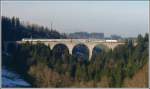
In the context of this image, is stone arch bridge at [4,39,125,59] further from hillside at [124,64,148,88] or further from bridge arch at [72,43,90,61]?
hillside at [124,64,148,88]

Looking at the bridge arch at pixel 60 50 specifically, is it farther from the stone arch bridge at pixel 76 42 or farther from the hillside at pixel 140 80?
the hillside at pixel 140 80

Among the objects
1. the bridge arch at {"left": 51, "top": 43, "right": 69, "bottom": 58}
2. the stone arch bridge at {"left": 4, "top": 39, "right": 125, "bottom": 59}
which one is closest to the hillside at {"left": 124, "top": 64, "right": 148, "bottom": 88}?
the stone arch bridge at {"left": 4, "top": 39, "right": 125, "bottom": 59}

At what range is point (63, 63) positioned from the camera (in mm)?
1977

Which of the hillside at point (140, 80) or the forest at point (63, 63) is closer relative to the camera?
the hillside at point (140, 80)

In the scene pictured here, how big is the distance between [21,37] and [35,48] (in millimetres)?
127

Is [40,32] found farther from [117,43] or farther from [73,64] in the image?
[117,43]

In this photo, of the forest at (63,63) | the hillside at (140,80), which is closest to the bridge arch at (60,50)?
the forest at (63,63)

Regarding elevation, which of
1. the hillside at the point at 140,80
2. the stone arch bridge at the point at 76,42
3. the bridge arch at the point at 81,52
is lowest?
the hillside at the point at 140,80

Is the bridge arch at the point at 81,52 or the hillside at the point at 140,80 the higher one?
the bridge arch at the point at 81,52

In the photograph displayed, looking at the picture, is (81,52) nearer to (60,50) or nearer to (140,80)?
(60,50)

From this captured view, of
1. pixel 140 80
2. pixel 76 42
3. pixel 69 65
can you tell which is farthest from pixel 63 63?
pixel 140 80

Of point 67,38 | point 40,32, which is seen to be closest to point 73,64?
point 67,38

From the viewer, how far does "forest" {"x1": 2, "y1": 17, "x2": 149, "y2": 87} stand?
1.92 metres

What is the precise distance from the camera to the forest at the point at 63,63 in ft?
6.29
